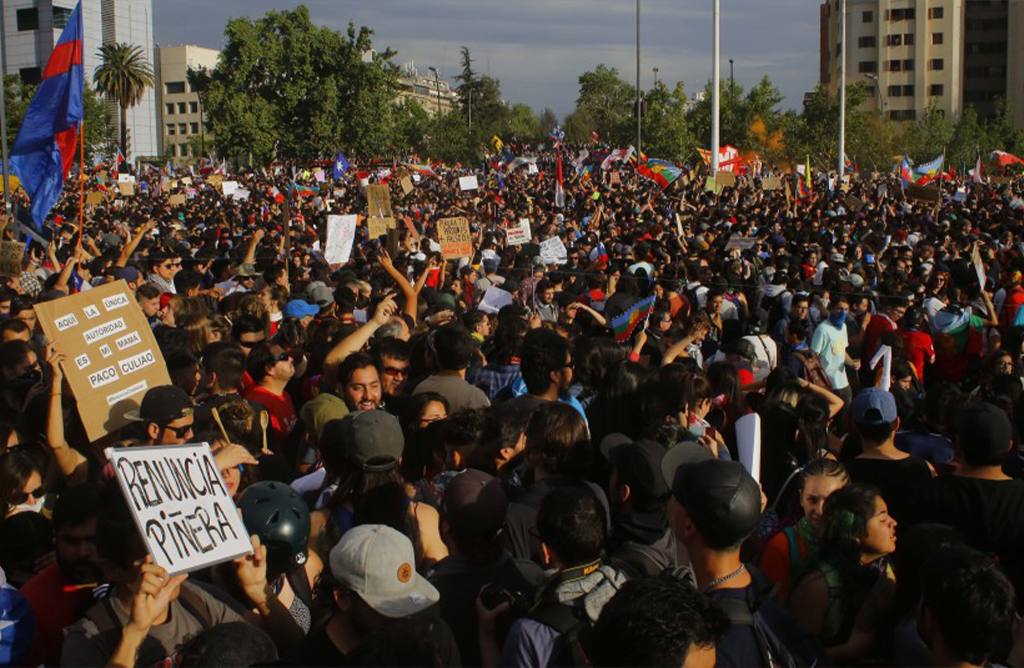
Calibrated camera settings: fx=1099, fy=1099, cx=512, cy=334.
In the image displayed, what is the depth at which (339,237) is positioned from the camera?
13.2 meters

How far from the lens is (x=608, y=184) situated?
41.0m

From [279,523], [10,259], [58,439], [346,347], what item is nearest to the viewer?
[279,523]

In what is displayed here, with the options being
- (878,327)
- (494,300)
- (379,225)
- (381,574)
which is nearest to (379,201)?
(379,225)

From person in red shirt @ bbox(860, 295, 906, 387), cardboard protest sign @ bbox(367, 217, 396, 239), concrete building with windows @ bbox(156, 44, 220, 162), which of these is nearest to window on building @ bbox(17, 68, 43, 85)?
concrete building with windows @ bbox(156, 44, 220, 162)

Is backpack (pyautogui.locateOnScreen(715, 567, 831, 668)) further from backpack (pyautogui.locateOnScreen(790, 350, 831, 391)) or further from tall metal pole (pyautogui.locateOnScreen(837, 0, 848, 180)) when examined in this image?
tall metal pole (pyautogui.locateOnScreen(837, 0, 848, 180))

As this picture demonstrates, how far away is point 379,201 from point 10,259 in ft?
22.2

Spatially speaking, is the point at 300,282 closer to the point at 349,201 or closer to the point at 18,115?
the point at 349,201

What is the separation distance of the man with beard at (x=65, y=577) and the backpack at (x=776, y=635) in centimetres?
211

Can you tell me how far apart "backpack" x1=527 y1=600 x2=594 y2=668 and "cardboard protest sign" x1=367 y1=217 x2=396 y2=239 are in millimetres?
12830

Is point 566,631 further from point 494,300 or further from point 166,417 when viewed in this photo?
point 494,300

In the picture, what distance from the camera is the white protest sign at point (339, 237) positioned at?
43.0 ft

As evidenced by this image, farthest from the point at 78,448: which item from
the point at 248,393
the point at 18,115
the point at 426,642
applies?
the point at 18,115

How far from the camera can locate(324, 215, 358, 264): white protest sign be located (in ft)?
43.0

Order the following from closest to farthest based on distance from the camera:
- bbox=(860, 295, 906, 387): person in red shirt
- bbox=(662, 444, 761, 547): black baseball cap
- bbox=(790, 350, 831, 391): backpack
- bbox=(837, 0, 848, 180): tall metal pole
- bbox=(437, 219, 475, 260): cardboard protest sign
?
bbox=(662, 444, 761, 547): black baseball cap < bbox=(790, 350, 831, 391): backpack < bbox=(860, 295, 906, 387): person in red shirt < bbox=(437, 219, 475, 260): cardboard protest sign < bbox=(837, 0, 848, 180): tall metal pole
